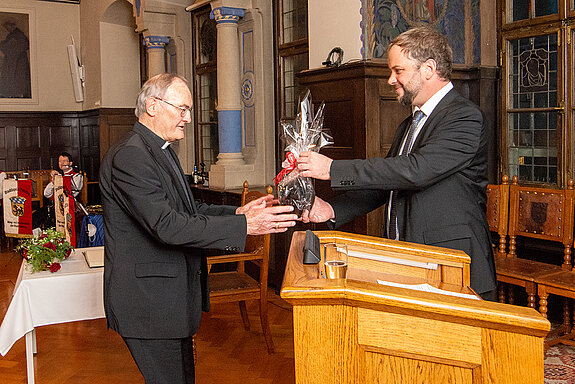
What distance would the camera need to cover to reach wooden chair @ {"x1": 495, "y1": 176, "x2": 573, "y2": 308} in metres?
4.17

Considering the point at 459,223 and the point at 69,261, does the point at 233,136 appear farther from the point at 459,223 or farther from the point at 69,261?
the point at 459,223

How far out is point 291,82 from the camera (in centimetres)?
662

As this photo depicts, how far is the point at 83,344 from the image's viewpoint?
15.5 ft

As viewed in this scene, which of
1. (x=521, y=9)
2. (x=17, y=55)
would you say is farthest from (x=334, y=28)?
(x=17, y=55)

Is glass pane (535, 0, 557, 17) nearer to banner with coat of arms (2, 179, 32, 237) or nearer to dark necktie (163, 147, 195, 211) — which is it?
dark necktie (163, 147, 195, 211)

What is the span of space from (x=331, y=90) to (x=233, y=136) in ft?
7.42

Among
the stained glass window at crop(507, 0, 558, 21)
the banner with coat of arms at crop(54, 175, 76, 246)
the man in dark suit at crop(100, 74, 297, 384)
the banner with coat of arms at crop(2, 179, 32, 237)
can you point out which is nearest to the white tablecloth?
the banner with coat of arms at crop(54, 175, 76, 246)

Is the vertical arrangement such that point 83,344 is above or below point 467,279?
below

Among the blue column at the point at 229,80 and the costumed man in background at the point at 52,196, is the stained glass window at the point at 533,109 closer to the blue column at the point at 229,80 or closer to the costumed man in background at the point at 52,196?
the blue column at the point at 229,80

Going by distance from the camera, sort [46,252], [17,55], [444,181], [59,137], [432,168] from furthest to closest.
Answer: [59,137]
[17,55]
[46,252]
[444,181]
[432,168]

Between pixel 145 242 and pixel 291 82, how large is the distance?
14.7 feet

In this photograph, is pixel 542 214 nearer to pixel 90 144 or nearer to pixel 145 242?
pixel 145 242

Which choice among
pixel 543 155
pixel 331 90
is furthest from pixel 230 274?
pixel 543 155

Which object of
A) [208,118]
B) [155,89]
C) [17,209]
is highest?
[208,118]
